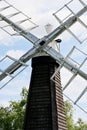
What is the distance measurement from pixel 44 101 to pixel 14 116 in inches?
923

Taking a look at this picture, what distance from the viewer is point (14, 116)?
3928 cm

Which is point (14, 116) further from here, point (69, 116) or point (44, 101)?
point (44, 101)

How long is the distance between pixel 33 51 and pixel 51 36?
100 centimetres

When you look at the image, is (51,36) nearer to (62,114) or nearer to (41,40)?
(41,40)

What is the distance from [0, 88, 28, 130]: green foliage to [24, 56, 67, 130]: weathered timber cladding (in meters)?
21.4

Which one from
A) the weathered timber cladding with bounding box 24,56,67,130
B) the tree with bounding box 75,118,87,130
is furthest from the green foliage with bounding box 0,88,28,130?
the weathered timber cladding with bounding box 24,56,67,130

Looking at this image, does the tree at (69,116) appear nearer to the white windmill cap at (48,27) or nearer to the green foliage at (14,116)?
the green foliage at (14,116)

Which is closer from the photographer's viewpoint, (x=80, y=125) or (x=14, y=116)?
(x=14, y=116)

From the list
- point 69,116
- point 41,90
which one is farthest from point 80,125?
point 41,90

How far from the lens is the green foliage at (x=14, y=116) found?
38219 millimetres

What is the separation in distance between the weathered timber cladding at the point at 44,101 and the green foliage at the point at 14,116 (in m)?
21.4

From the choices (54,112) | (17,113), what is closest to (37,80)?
(54,112)

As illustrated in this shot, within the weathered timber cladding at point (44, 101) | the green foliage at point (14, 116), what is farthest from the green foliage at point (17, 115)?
the weathered timber cladding at point (44, 101)

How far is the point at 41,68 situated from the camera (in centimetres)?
1683
